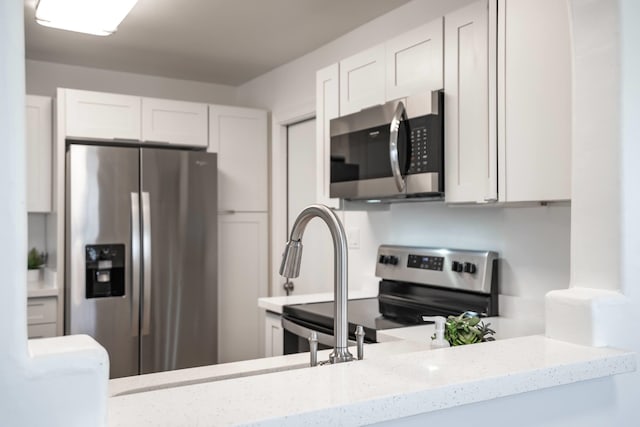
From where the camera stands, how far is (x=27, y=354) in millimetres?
757

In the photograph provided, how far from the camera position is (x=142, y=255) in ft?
11.2

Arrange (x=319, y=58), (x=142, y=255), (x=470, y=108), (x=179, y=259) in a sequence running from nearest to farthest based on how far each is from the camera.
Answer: (x=470, y=108), (x=142, y=255), (x=179, y=259), (x=319, y=58)

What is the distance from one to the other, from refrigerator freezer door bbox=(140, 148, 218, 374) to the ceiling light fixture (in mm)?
829

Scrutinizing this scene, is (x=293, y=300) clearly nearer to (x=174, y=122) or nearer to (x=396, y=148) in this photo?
(x=396, y=148)

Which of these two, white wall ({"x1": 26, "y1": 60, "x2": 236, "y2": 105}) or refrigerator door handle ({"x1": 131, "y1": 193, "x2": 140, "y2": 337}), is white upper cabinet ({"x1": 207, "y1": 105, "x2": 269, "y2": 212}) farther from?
refrigerator door handle ({"x1": 131, "y1": 193, "x2": 140, "y2": 337})

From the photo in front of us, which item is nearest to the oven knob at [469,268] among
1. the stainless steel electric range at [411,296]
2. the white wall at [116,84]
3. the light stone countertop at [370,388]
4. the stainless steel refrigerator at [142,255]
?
the stainless steel electric range at [411,296]

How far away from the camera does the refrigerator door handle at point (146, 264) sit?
134 inches

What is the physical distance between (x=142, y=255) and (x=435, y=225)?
177cm

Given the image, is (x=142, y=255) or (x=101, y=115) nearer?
(x=142, y=255)

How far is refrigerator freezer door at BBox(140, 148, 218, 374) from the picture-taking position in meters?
3.44

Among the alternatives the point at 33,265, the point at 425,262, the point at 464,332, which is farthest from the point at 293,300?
the point at 33,265

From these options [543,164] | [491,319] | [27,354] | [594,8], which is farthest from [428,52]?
[27,354]

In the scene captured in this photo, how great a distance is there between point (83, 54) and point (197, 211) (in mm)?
1334

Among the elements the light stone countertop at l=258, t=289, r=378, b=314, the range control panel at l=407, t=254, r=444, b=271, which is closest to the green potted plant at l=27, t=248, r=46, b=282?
the light stone countertop at l=258, t=289, r=378, b=314
